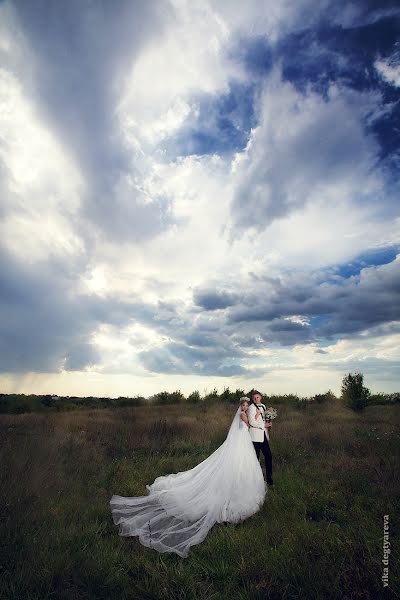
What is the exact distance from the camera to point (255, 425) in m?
8.31

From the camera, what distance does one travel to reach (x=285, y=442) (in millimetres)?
12320

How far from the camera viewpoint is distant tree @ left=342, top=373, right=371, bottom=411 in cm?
2575

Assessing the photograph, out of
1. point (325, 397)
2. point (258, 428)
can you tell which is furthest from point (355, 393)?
point (258, 428)

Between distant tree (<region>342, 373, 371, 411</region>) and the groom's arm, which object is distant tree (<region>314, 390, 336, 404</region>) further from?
the groom's arm

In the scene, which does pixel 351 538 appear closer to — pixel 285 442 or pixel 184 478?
pixel 184 478

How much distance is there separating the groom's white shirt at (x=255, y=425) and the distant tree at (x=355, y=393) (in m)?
20.4

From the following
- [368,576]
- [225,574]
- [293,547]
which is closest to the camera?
[368,576]

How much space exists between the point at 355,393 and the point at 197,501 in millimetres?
22968

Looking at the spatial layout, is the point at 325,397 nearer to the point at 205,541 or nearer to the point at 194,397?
the point at 194,397

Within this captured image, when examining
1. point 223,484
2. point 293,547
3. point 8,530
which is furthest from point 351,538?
point 8,530

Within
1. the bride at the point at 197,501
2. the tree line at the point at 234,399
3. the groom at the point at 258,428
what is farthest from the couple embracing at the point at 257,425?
the tree line at the point at 234,399

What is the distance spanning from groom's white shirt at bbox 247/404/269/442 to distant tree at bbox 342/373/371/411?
66.8 ft

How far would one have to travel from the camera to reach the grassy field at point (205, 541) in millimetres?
3906

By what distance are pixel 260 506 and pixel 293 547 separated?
2031 millimetres
